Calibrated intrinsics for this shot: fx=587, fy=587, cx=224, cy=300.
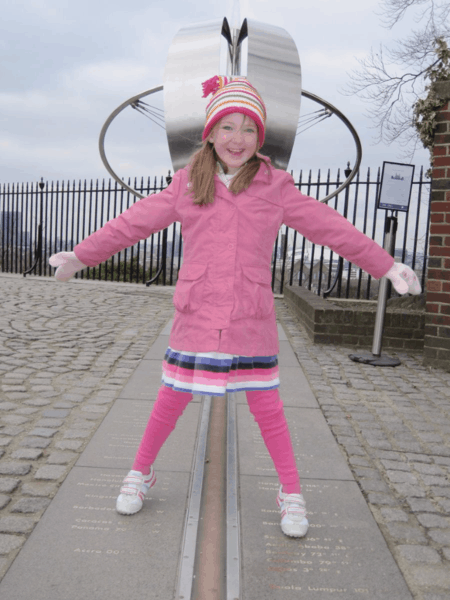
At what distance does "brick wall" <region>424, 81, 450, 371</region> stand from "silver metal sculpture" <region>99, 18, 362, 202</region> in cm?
184

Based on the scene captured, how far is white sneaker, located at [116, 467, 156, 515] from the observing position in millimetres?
2518

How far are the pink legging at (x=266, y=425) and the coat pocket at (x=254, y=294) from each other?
34cm

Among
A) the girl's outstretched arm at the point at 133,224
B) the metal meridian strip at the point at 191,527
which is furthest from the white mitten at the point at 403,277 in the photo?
the metal meridian strip at the point at 191,527

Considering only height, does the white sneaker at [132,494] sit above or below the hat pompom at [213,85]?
below

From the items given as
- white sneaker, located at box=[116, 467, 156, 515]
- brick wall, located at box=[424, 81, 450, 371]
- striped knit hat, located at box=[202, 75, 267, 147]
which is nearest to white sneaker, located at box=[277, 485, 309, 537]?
white sneaker, located at box=[116, 467, 156, 515]

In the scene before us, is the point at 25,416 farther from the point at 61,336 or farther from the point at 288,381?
the point at 61,336

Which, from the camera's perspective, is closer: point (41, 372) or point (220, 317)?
point (220, 317)

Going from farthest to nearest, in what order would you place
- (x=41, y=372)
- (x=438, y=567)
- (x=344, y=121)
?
(x=344, y=121) < (x=41, y=372) < (x=438, y=567)

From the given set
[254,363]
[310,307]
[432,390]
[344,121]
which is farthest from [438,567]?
[310,307]

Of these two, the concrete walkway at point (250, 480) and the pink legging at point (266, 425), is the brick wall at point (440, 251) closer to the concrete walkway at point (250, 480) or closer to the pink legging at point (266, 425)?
the concrete walkway at point (250, 480)

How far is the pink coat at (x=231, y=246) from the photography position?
2322 mm

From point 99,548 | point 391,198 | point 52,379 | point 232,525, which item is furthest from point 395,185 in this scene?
point 99,548

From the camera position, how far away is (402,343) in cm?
675

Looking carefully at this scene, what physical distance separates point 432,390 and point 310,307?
7.55 ft
